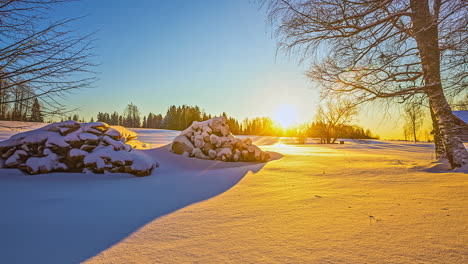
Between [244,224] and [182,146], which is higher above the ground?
[182,146]

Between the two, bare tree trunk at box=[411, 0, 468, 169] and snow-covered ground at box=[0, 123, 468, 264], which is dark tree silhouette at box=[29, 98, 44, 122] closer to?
snow-covered ground at box=[0, 123, 468, 264]

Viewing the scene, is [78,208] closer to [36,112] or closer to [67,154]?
[36,112]

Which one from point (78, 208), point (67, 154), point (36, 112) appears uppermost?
point (36, 112)

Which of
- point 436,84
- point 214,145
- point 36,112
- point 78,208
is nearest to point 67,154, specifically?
point 36,112

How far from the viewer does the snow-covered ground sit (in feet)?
3.97

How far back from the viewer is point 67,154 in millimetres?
4281

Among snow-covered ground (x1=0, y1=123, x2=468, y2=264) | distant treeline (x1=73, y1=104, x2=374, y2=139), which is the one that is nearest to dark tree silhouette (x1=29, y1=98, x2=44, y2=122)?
snow-covered ground (x1=0, y1=123, x2=468, y2=264)

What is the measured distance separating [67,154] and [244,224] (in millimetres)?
4588

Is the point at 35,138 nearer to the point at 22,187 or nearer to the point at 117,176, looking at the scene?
the point at 22,187

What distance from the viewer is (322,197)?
233 centimetres

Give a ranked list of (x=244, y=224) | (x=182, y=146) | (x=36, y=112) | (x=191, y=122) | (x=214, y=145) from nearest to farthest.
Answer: (x=244, y=224)
(x=36, y=112)
(x=182, y=146)
(x=214, y=145)
(x=191, y=122)

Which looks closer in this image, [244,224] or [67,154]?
[244,224]

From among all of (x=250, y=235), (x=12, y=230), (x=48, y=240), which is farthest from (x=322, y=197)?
(x=12, y=230)

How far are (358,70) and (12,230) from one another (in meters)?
5.66
